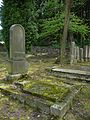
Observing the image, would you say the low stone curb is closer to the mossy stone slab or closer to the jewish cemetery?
the jewish cemetery

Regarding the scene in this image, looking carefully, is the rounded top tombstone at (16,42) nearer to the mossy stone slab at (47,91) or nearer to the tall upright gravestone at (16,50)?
the tall upright gravestone at (16,50)

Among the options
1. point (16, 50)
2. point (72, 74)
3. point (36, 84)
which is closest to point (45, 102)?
point (36, 84)

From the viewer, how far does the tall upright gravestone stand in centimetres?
696

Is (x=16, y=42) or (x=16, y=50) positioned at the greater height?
(x=16, y=42)

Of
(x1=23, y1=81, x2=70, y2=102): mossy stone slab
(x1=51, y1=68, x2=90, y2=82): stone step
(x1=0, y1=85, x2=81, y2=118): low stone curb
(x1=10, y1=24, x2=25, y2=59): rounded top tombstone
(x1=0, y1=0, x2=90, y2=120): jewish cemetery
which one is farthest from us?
(x1=51, y1=68, x2=90, y2=82): stone step

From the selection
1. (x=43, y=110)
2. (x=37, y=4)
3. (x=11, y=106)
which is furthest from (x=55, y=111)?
(x=37, y=4)

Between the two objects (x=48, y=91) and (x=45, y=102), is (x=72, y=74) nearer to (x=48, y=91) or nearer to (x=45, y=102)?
(x=48, y=91)

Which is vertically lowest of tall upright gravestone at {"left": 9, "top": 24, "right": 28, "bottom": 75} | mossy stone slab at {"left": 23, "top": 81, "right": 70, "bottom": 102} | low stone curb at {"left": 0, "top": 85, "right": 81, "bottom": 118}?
low stone curb at {"left": 0, "top": 85, "right": 81, "bottom": 118}

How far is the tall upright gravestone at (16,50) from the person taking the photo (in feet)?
22.8

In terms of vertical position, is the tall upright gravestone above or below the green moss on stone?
above

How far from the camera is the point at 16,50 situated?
7.04 meters

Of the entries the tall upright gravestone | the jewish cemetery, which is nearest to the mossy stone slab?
the jewish cemetery

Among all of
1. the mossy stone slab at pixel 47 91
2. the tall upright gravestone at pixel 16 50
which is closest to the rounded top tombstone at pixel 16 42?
the tall upright gravestone at pixel 16 50

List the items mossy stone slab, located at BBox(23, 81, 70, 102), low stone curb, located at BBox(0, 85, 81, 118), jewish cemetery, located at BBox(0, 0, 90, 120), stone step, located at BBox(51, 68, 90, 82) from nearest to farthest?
low stone curb, located at BBox(0, 85, 81, 118), jewish cemetery, located at BBox(0, 0, 90, 120), mossy stone slab, located at BBox(23, 81, 70, 102), stone step, located at BBox(51, 68, 90, 82)
